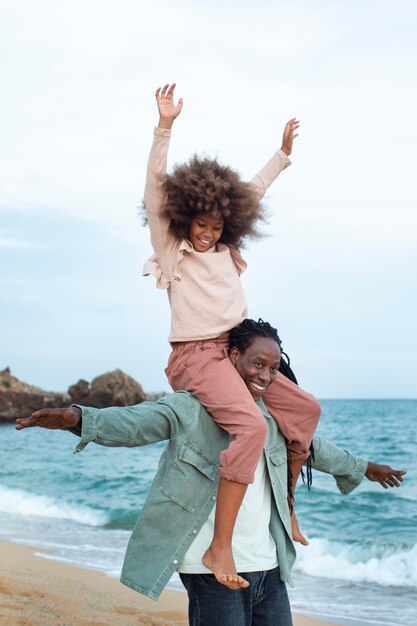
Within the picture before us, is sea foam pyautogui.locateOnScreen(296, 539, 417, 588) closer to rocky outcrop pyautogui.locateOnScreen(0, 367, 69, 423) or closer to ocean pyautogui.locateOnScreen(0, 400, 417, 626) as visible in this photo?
ocean pyautogui.locateOnScreen(0, 400, 417, 626)

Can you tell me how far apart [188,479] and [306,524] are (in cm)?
934

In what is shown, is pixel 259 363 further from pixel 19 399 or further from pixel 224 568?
pixel 19 399

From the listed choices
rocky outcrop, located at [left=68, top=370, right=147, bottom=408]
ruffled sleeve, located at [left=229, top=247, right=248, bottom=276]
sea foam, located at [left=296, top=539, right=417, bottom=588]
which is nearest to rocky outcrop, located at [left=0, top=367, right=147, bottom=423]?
rocky outcrop, located at [left=68, top=370, right=147, bottom=408]

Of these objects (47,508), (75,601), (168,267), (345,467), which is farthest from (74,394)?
(168,267)

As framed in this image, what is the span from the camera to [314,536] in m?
11.2

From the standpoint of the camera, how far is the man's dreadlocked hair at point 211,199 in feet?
11.3

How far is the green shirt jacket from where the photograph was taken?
3055 mm

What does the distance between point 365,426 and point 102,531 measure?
2405 cm

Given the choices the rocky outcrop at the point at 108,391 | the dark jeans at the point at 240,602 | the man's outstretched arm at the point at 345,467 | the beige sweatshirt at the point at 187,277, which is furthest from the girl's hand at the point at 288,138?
the rocky outcrop at the point at 108,391

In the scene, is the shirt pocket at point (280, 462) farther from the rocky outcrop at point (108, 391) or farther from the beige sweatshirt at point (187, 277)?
the rocky outcrop at point (108, 391)

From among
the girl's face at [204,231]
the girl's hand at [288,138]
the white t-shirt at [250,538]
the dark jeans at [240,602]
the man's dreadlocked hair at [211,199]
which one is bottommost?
the dark jeans at [240,602]

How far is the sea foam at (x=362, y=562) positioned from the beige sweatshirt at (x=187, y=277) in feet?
19.4

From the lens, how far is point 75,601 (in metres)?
6.69

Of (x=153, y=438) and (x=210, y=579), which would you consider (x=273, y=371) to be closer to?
(x=153, y=438)
